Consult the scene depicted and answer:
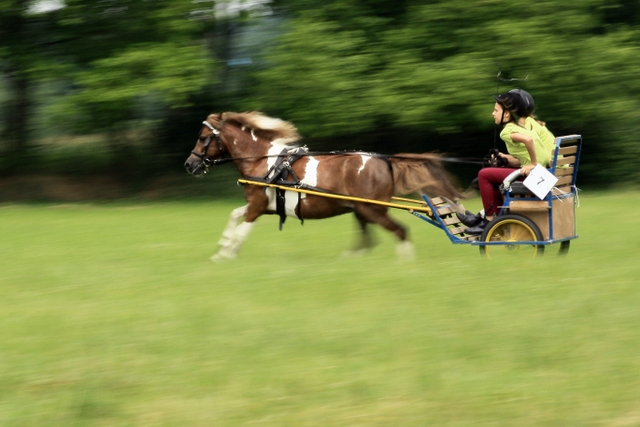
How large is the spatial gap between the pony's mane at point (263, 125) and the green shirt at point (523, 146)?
2.84m

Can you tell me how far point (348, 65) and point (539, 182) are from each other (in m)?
11.8

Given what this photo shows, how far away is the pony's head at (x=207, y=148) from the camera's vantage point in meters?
11.4

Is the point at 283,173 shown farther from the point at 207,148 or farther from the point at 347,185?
the point at 207,148

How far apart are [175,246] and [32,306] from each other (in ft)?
16.0

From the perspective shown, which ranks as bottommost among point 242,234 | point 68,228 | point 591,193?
point 591,193

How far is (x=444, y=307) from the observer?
7.50 metres

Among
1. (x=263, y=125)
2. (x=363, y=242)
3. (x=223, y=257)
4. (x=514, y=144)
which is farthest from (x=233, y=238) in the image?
(x=514, y=144)

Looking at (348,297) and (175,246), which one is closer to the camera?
(348,297)

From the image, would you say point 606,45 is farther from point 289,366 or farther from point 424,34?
point 289,366

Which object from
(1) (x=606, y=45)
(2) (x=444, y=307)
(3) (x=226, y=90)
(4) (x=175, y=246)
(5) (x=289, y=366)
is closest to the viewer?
(5) (x=289, y=366)

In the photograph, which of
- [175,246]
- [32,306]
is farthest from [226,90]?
[32,306]

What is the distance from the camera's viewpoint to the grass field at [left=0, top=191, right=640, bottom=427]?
532 cm

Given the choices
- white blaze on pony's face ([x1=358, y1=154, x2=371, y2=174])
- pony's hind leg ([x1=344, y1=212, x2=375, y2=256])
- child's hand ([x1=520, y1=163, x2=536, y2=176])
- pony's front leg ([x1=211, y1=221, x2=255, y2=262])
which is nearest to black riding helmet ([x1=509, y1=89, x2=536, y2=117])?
child's hand ([x1=520, y1=163, x2=536, y2=176])

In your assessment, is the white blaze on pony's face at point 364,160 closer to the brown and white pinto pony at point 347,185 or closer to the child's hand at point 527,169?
the brown and white pinto pony at point 347,185
